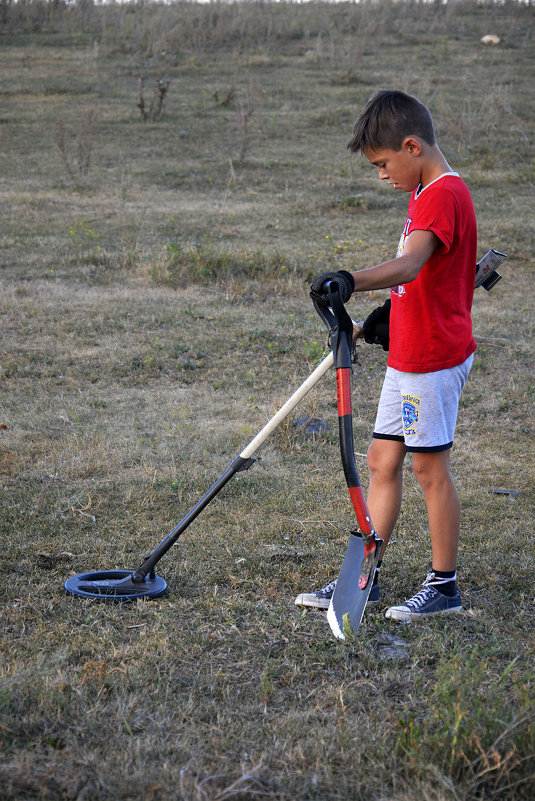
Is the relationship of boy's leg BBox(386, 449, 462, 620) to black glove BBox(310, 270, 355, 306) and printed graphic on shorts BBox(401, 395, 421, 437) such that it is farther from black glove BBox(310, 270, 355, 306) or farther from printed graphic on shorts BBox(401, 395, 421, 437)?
black glove BBox(310, 270, 355, 306)

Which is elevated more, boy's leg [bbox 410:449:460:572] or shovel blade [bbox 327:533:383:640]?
boy's leg [bbox 410:449:460:572]

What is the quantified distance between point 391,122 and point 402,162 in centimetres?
13

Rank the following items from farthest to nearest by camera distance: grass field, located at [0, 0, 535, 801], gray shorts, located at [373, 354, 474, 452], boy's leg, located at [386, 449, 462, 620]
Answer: boy's leg, located at [386, 449, 462, 620]
gray shorts, located at [373, 354, 474, 452]
grass field, located at [0, 0, 535, 801]

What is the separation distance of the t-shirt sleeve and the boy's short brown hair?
196mm

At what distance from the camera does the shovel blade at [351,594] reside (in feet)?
8.27

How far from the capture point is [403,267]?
2262 mm

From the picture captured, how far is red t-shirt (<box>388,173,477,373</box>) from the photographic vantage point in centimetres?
239

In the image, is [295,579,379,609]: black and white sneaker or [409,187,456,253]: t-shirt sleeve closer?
[409,187,456,253]: t-shirt sleeve

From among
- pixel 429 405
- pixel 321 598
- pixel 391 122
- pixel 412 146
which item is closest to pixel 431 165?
pixel 412 146

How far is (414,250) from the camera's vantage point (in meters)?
2.32

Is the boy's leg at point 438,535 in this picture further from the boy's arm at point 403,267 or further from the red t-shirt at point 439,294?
the boy's arm at point 403,267

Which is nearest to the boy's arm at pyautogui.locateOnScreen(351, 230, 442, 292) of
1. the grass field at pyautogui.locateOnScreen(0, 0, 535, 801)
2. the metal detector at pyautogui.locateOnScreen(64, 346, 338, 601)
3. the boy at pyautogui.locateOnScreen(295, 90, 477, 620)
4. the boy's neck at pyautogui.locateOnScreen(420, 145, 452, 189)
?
the boy at pyautogui.locateOnScreen(295, 90, 477, 620)

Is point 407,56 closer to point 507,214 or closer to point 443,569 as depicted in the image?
point 507,214

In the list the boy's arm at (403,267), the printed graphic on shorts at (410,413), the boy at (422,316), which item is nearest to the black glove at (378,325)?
the boy at (422,316)
